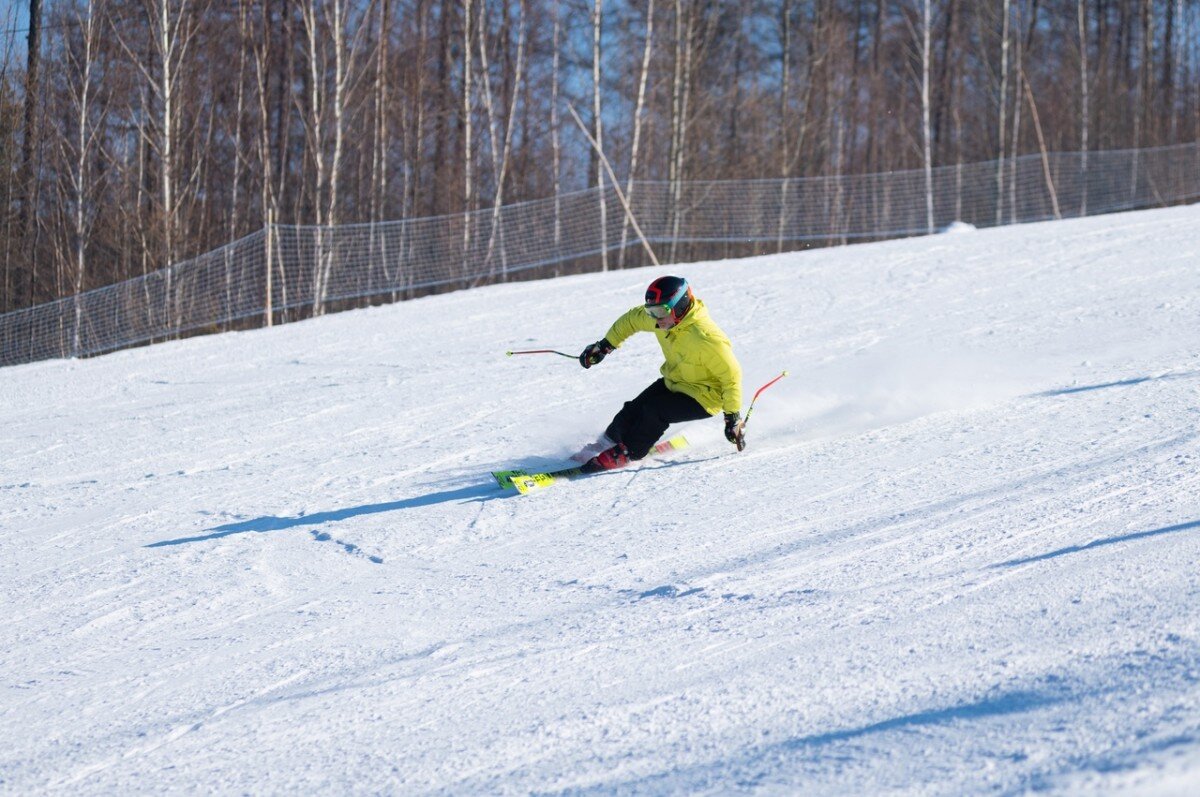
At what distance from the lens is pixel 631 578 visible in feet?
17.5

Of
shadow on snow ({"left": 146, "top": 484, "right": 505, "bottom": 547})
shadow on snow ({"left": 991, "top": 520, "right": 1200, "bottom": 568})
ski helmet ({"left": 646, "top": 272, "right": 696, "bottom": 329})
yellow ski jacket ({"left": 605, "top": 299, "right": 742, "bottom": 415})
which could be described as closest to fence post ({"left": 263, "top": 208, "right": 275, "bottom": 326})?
shadow on snow ({"left": 146, "top": 484, "right": 505, "bottom": 547})

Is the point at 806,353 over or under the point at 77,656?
over

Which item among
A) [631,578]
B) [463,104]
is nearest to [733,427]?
[631,578]

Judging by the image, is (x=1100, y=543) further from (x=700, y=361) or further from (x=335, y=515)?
(x=335, y=515)

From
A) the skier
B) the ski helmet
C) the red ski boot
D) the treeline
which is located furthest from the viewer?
the treeline

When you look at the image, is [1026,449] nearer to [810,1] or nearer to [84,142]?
[84,142]

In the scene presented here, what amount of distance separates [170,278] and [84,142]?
583 centimetres

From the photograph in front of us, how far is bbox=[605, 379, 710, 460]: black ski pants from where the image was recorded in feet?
24.5

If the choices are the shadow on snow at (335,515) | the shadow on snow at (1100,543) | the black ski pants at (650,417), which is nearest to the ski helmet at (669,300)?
the black ski pants at (650,417)

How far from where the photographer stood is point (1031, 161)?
25500 millimetres

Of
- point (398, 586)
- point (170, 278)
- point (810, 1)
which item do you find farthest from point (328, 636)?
point (810, 1)

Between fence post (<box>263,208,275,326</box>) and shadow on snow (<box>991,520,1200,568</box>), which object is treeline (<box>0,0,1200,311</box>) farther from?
shadow on snow (<box>991,520,1200,568</box>)

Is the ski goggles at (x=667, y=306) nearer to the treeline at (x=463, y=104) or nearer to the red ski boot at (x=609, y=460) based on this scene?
the red ski boot at (x=609, y=460)

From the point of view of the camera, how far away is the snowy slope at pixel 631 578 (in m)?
3.52
